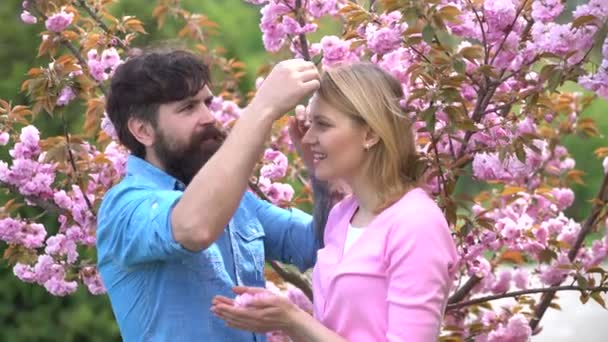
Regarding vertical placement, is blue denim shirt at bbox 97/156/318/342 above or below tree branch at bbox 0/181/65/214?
above

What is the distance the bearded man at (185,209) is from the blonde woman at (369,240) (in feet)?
0.43

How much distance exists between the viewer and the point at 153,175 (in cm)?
282

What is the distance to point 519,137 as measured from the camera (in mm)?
2986

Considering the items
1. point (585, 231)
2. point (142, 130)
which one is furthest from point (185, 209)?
point (585, 231)

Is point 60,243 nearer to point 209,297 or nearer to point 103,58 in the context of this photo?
point 103,58

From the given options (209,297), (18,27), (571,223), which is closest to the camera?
(209,297)

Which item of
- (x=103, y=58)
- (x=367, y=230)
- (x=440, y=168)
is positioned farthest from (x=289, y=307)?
(x=103, y=58)

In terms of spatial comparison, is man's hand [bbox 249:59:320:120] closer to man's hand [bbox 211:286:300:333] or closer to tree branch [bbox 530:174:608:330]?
man's hand [bbox 211:286:300:333]

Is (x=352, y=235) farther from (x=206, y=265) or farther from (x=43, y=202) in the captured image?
(x=43, y=202)

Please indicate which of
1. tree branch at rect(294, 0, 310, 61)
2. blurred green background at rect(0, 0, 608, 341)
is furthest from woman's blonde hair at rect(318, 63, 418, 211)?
blurred green background at rect(0, 0, 608, 341)

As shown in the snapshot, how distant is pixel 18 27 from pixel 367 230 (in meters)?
3.83

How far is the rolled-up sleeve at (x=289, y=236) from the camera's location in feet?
9.91

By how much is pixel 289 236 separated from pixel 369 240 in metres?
0.64

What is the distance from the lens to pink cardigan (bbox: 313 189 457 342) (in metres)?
2.32
